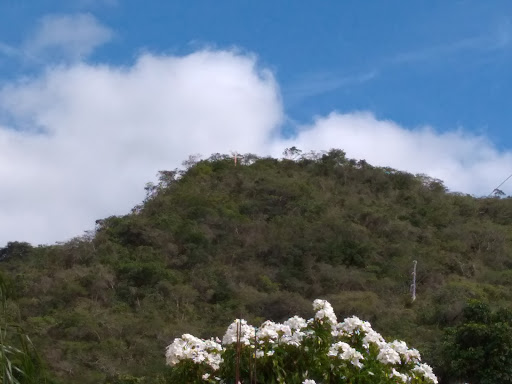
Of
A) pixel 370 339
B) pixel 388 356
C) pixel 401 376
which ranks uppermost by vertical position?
pixel 370 339

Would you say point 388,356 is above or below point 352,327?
below

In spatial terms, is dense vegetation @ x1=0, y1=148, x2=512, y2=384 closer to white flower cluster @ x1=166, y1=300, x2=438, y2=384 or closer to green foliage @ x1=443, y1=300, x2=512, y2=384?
green foliage @ x1=443, y1=300, x2=512, y2=384

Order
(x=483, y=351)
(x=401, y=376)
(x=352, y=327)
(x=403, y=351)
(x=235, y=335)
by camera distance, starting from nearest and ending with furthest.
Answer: (x=235, y=335), (x=401, y=376), (x=352, y=327), (x=403, y=351), (x=483, y=351)

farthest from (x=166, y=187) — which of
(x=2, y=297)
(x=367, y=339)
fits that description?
(x=2, y=297)

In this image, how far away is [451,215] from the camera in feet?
118

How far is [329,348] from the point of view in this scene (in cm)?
462

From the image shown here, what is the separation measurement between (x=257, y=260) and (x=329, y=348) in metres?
27.1

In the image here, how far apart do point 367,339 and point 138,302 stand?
22778mm

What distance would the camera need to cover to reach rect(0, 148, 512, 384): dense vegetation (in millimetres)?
22828

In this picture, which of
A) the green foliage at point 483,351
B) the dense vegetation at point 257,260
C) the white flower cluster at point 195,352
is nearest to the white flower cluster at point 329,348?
the white flower cluster at point 195,352

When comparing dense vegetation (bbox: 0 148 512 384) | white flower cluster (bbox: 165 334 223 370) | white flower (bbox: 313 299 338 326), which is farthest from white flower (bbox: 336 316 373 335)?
dense vegetation (bbox: 0 148 512 384)

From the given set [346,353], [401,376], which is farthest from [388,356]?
[346,353]

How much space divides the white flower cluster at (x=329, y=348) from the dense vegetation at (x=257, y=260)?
14.3m

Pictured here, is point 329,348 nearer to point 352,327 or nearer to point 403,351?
point 352,327
